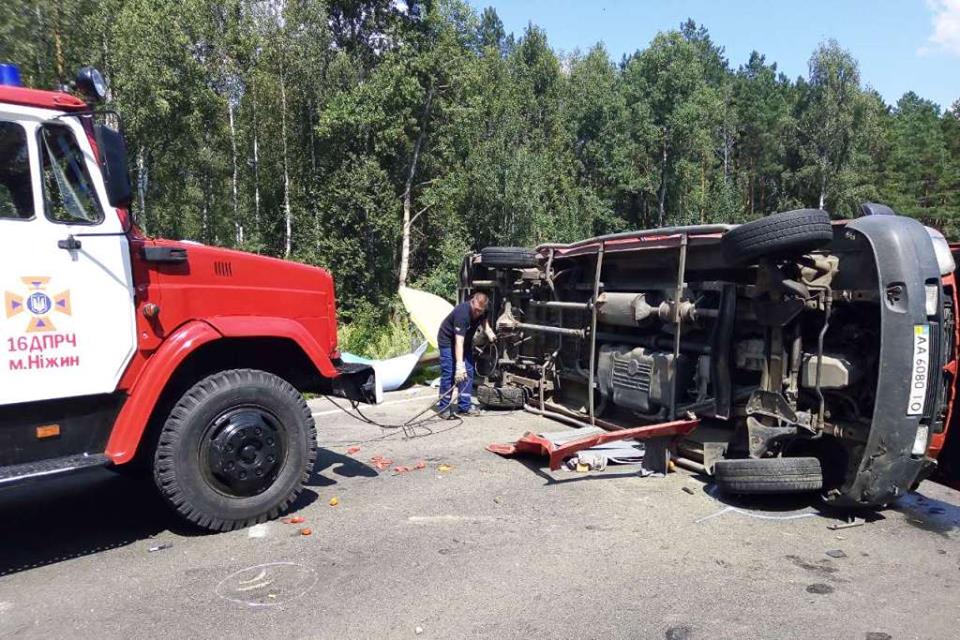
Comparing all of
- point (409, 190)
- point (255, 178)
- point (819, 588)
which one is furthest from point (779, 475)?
point (255, 178)

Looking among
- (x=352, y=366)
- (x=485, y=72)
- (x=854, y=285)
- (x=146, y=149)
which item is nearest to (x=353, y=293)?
(x=146, y=149)

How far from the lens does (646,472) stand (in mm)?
6184

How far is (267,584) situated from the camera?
3982 millimetres

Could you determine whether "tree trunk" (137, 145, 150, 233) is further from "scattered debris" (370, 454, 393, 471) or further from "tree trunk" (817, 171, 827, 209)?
"tree trunk" (817, 171, 827, 209)

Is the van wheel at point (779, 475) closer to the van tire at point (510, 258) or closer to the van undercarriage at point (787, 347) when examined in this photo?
the van undercarriage at point (787, 347)

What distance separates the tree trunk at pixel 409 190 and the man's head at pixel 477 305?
1732 cm

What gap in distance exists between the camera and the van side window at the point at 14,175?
3.91 meters

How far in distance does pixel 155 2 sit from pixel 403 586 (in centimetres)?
2312

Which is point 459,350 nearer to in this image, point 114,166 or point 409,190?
point 114,166

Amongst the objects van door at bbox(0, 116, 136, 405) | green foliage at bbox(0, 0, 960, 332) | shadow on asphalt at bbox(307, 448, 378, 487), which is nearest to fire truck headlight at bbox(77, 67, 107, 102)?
van door at bbox(0, 116, 136, 405)

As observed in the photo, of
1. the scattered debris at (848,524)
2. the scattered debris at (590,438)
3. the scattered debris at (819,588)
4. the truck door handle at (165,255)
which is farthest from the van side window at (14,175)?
the scattered debris at (848,524)

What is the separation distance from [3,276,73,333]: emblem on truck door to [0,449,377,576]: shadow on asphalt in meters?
1.61

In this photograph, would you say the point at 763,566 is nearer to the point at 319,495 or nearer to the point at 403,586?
the point at 403,586

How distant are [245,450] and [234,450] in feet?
0.27
